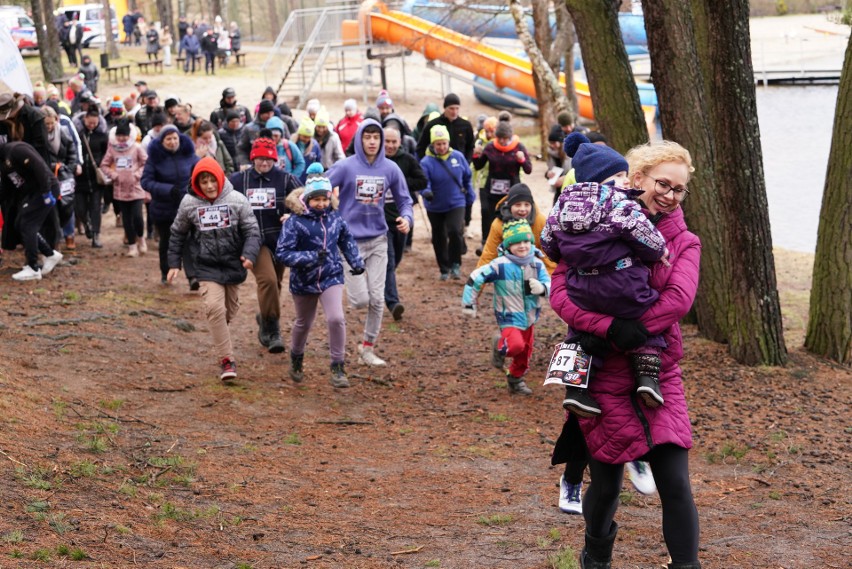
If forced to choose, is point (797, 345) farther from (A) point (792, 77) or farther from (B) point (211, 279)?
(A) point (792, 77)

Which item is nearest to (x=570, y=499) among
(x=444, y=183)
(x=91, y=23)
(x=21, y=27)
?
(x=444, y=183)

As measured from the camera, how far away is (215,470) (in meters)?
6.94

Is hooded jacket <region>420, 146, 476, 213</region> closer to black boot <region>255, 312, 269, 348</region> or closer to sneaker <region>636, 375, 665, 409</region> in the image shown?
black boot <region>255, 312, 269, 348</region>

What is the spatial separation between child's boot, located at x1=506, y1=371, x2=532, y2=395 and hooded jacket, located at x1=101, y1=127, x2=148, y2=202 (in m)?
7.23

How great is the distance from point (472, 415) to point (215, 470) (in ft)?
8.69

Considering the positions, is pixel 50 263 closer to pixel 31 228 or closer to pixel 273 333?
→ pixel 31 228

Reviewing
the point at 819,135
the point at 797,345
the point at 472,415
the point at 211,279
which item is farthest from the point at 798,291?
the point at 819,135

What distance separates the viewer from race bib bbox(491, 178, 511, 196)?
1423 cm

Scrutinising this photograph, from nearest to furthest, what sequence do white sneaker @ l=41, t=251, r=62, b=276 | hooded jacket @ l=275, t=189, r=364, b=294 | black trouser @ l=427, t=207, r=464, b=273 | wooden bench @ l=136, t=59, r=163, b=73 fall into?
1. hooded jacket @ l=275, t=189, r=364, b=294
2. white sneaker @ l=41, t=251, r=62, b=276
3. black trouser @ l=427, t=207, r=464, b=273
4. wooden bench @ l=136, t=59, r=163, b=73

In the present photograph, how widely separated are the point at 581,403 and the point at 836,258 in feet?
20.7

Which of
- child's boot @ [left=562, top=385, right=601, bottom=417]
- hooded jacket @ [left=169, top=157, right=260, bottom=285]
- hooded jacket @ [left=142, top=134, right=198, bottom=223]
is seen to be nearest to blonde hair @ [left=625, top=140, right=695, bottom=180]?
child's boot @ [left=562, top=385, right=601, bottom=417]

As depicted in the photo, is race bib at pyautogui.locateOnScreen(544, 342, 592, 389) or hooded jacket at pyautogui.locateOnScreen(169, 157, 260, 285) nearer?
race bib at pyautogui.locateOnScreen(544, 342, 592, 389)

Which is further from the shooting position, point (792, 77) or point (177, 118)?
point (792, 77)

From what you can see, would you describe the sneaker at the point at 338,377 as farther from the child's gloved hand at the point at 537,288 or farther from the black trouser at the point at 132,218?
the black trouser at the point at 132,218
